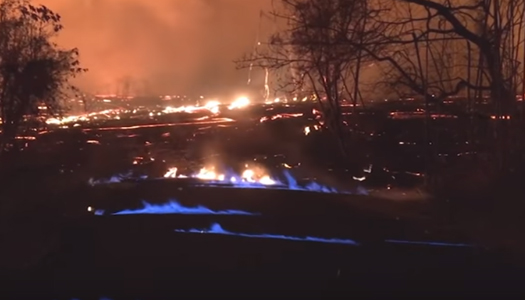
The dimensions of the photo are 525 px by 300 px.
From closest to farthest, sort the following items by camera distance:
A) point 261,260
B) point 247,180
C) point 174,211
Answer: point 261,260, point 174,211, point 247,180

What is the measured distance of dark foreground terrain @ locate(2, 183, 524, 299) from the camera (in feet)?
19.5

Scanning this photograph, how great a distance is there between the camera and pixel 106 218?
905 cm

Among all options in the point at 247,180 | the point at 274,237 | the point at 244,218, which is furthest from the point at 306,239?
the point at 247,180

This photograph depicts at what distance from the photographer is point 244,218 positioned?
891cm

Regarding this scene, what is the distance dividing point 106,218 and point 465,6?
697 cm

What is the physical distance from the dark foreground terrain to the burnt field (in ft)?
0.07

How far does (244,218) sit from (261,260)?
2.06m

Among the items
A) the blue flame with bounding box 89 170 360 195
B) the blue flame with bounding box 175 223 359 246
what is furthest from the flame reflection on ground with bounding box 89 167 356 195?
the blue flame with bounding box 175 223 359 246

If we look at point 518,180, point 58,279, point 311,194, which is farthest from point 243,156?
point 58,279

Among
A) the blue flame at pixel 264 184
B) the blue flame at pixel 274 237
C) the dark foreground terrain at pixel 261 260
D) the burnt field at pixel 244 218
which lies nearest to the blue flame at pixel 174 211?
the burnt field at pixel 244 218

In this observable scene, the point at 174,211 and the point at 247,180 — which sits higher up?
the point at 174,211

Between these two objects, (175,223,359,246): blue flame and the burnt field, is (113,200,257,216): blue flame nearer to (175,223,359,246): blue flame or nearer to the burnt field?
the burnt field

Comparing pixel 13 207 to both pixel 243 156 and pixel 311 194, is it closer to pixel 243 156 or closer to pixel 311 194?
pixel 311 194

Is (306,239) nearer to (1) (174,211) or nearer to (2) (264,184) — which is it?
(1) (174,211)
